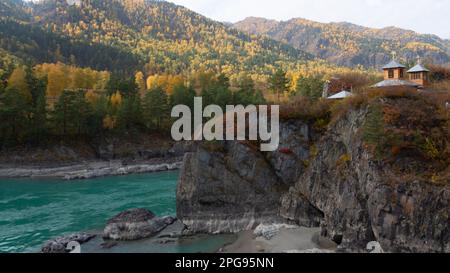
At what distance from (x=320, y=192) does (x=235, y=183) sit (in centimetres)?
671

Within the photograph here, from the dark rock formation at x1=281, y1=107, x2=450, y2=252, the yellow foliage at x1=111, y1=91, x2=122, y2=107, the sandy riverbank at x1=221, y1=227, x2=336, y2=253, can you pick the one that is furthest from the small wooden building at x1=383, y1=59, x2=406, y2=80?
the yellow foliage at x1=111, y1=91, x2=122, y2=107

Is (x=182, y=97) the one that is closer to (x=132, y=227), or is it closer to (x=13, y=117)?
(x=13, y=117)

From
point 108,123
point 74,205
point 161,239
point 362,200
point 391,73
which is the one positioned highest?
point 391,73

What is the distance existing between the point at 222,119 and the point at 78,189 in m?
22.5

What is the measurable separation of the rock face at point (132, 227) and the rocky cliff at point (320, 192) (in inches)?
88.4

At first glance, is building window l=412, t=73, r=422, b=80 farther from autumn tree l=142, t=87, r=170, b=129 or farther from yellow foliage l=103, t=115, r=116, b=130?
yellow foliage l=103, t=115, r=116, b=130

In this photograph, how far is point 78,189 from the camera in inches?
1823

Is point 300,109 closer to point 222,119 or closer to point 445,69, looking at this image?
point 222,119

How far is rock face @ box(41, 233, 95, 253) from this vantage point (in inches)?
1014

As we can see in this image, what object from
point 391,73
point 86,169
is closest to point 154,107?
point 86,169

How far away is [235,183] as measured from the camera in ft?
99.2

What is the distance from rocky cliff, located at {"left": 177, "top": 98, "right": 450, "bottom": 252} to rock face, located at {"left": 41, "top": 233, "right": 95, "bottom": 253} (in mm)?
6749

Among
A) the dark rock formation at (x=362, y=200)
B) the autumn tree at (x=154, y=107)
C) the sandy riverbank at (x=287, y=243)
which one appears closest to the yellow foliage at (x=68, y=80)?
the autumn tree at (x=154, y=107)

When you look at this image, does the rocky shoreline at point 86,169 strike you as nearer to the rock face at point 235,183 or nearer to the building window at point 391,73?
the rock face at point 235,183
